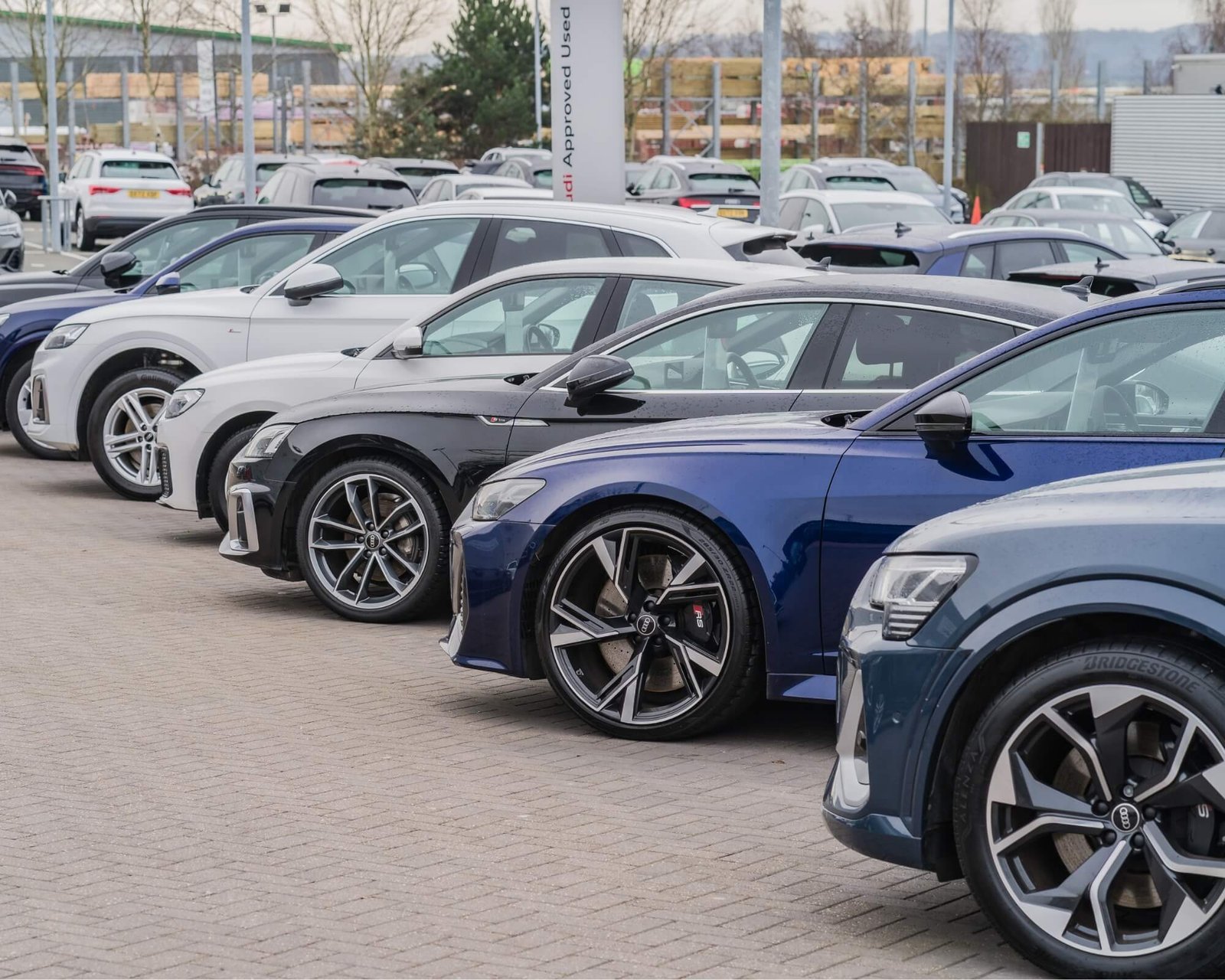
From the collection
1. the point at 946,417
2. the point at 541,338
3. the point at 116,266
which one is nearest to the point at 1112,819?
the point at 946,417

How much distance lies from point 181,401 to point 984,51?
2718 inches

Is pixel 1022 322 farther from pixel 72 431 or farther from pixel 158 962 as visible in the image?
pixel 72 431

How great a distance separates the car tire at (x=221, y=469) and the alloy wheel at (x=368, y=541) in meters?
1.83

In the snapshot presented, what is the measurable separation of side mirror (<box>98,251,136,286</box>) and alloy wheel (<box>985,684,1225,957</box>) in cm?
1117

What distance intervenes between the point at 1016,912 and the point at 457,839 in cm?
182

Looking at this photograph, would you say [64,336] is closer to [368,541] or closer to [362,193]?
[368,541]

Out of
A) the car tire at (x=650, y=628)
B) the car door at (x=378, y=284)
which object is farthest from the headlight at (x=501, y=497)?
the car door at (x=378, y=284)

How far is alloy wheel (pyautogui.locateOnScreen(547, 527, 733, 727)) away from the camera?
6.27m

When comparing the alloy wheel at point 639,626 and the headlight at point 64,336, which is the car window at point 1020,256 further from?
the alloy wheel at point 639,626

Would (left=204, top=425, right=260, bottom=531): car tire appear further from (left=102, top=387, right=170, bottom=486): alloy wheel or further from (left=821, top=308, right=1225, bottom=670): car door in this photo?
(left=821, top=308, right=1225, bottom=670): car door

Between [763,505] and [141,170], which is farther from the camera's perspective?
[141,170]

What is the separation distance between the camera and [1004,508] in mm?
4367

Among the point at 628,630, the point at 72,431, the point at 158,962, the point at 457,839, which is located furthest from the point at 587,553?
the point at 72,431

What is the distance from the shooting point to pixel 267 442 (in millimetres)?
8680
